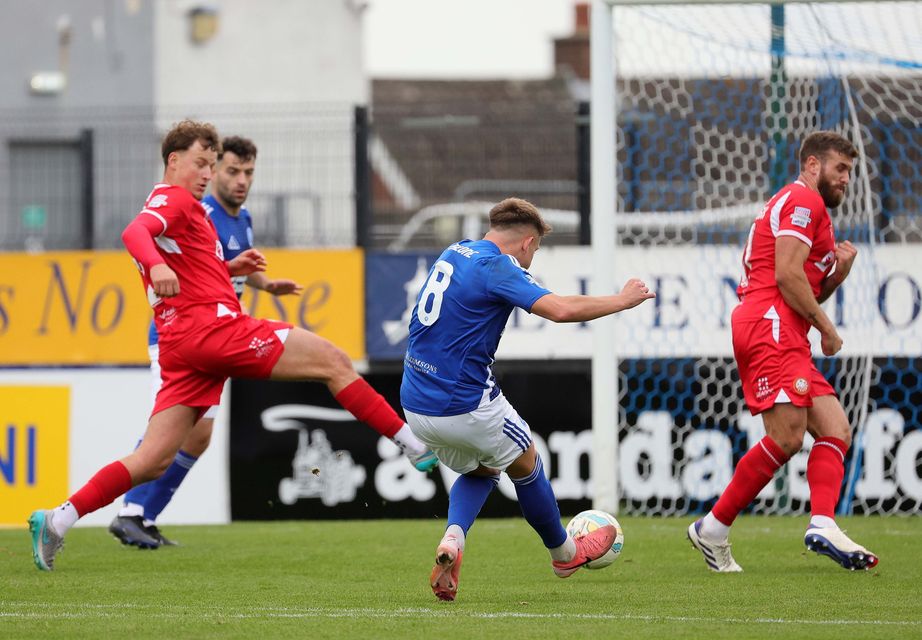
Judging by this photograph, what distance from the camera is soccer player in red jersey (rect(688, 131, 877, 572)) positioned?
737 centimetres

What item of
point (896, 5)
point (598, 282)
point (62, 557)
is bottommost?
point (62, 557)

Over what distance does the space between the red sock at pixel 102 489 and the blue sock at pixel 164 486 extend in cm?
150

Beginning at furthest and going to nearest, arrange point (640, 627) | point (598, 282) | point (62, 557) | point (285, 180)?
point (285, 180)
point (598, 282)
point (62, 557)
point (640, 627)

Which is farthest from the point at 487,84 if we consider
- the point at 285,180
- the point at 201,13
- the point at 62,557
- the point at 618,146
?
the point at 62,557

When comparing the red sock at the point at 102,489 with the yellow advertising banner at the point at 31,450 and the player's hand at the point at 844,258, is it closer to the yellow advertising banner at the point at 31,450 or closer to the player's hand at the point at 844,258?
the player's hand at the point at 844,258

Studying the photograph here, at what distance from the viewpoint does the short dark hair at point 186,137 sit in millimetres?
7438

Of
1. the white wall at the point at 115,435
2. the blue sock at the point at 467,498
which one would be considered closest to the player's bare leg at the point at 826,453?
the blue sock at the point at 467,498

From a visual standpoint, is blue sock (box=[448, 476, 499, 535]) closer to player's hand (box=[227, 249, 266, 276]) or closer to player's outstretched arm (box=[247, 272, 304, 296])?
player's hand (box=[227, 249, 266, 276])

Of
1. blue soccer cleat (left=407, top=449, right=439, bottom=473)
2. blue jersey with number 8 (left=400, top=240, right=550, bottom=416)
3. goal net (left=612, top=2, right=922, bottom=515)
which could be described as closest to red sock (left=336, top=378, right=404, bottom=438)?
blue soccer cleat (left=407, top=449, right=439, bottom=473)

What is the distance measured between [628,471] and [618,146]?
2.47m

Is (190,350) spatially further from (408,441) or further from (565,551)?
(565,551)

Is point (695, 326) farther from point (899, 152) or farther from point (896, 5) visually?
point (896, 5)

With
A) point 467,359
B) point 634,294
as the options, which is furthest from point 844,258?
point 467,359

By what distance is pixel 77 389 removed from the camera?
38.2 ft
